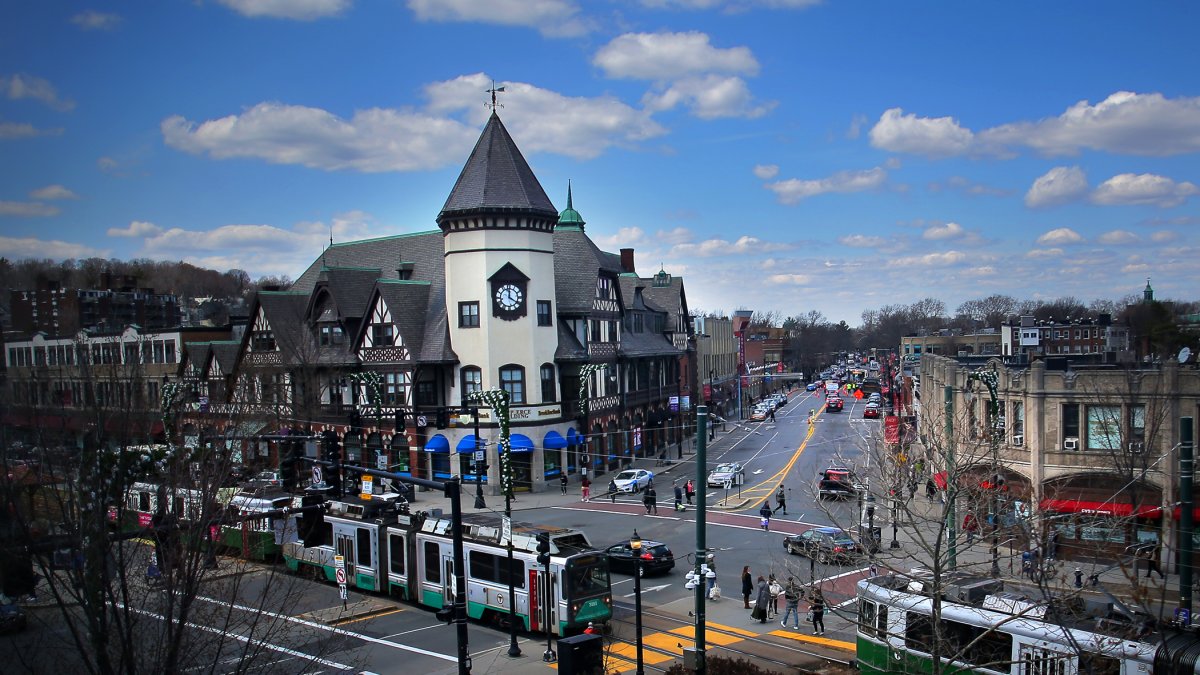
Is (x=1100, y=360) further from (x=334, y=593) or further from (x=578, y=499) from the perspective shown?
(x=334, y=593)

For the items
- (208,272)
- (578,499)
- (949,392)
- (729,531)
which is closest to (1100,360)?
(729,531)

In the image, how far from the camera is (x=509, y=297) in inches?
1993

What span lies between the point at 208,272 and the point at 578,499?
51.8m

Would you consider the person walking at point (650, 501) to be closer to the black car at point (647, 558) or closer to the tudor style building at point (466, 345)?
the tudor style building at point (466, 345)

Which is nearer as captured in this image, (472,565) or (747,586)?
(472,565)

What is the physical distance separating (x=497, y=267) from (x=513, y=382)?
6.74 m

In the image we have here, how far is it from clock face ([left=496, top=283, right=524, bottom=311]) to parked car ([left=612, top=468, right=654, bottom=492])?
1164 centimetres

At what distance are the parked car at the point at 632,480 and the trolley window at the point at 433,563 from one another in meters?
23.7

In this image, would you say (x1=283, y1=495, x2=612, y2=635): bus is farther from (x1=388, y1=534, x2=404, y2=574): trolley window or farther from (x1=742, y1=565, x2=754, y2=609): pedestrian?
(x1=742, y1=565, x2=754, y2=609): pedestrian

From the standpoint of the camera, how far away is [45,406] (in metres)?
13.9

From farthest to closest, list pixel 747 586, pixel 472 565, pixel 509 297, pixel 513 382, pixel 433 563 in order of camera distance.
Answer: pixel 513 382 < pixel 509 297 < pixel 747 586 < pixel 433 563 < pixel 472 565

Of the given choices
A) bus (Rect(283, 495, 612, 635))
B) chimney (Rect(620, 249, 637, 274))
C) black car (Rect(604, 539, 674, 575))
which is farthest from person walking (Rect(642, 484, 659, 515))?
chimney (Rect(620, 249, 637, 274))

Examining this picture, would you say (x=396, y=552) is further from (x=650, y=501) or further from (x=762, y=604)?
(x=650, y=501)

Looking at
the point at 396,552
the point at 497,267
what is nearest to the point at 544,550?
the point at 396,552
